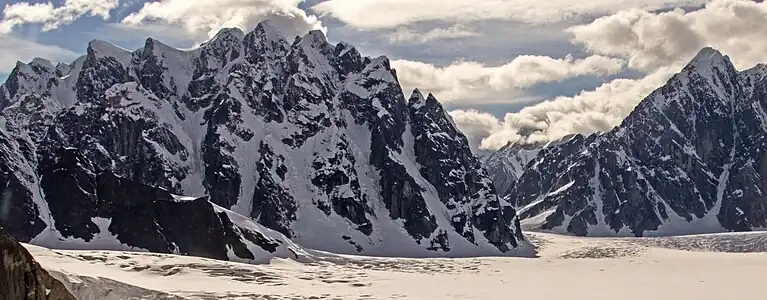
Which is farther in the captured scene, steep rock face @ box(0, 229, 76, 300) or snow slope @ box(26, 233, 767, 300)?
snow slope @ box(26, 233, 767, 300)

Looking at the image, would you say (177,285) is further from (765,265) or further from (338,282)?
(765,265)

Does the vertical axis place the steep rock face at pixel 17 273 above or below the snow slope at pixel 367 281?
above

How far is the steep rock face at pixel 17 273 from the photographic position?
1391 inches

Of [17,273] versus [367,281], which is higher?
[17,273]

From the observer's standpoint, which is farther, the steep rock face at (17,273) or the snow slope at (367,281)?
the snow slope at (367,281)

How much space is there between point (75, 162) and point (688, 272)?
11712cm

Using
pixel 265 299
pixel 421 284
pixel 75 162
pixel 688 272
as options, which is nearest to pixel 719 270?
pixel 688 272

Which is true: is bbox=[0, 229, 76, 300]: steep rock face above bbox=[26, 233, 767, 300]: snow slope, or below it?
above

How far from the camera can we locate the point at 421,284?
109 meters

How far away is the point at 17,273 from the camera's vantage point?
119 ft

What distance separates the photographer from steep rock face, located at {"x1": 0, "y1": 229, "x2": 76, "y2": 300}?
35344 mm

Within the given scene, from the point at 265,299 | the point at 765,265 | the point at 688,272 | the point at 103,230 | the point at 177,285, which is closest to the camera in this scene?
the point at 265,299

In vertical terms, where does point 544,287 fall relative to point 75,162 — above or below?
below

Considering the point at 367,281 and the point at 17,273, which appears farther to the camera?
the point at 367,281
